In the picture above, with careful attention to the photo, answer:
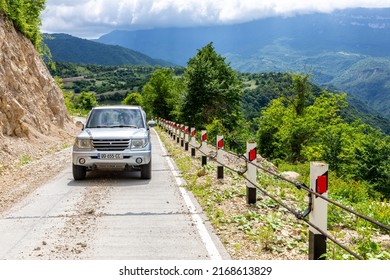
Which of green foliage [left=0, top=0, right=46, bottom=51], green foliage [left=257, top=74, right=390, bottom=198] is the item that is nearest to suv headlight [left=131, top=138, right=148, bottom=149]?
green foliage [left=0, top=0, right=46, bottom=51]

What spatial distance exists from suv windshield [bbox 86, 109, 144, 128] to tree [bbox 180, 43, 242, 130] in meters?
33.8

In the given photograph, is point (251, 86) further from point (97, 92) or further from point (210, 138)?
point (210, 138)

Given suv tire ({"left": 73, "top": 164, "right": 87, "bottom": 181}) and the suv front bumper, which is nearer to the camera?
the suv front bumper

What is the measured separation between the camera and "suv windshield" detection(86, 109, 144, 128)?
1237 centimetres

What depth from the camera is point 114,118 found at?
41.0 ft

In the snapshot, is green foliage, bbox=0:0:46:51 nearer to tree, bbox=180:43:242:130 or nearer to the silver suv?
the silver suv

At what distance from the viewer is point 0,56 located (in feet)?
66.4

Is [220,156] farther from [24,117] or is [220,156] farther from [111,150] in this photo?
[24,117]

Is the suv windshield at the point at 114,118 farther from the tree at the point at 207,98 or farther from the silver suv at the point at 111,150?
the tree at the point at 207,98

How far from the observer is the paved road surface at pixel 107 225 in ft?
18.0

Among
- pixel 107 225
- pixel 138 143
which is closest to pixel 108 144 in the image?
pixel 138 143

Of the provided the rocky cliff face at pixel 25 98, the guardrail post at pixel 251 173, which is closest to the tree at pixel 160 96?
the rocky cliff face at pixel 25 98

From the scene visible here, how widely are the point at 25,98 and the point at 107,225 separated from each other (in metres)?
17.6

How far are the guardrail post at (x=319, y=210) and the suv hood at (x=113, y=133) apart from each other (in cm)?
701
